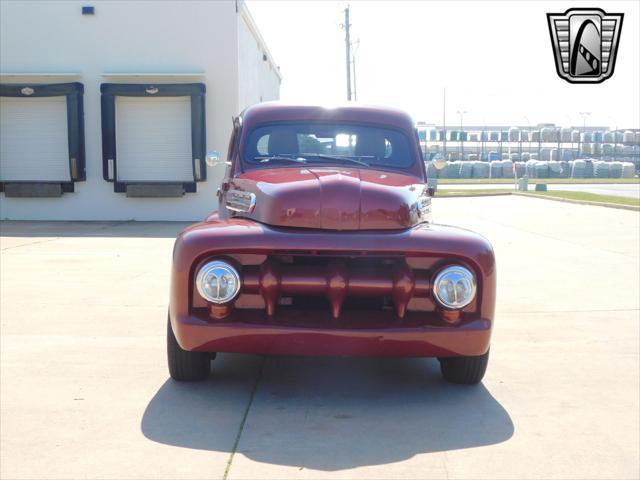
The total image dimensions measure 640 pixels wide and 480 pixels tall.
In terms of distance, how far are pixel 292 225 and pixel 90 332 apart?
250cm

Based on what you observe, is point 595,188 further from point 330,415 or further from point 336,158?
point 330,415

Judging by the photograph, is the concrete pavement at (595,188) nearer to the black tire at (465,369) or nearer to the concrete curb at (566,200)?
the concrete curb at (566,200)

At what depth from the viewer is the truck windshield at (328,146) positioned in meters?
5.51

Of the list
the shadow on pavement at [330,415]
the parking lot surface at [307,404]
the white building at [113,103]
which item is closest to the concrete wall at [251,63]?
the white building at [113,103]

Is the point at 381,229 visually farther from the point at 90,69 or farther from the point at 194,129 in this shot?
the point at 90,69

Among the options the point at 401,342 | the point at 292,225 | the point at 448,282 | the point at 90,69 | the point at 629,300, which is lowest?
the point at 629,300

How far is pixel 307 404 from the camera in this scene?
4336 mm

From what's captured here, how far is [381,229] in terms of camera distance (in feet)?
14.4

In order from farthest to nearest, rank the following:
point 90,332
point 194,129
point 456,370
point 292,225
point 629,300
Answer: point 194,129 < point 629,300 < point 90,332 < point 456,370 < point 292,225

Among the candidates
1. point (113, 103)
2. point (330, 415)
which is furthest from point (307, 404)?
point (113, 103)

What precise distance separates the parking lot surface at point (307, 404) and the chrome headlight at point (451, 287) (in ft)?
1.98

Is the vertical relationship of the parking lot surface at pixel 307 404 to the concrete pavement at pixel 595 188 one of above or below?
above

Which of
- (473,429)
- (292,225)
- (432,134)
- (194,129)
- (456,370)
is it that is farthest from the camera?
(432,134)

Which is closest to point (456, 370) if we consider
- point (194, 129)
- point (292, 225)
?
A: point (292, 225)
